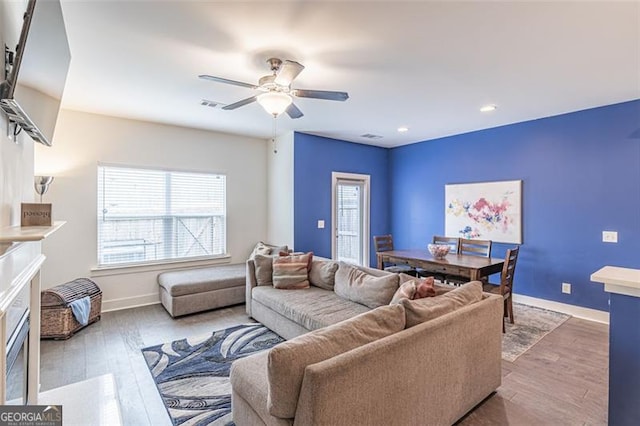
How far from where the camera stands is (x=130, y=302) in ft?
14.3

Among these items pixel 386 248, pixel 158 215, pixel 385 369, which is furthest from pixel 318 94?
pixel 158 215

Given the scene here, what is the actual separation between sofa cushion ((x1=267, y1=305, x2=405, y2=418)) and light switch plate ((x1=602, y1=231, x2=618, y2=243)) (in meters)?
3.81

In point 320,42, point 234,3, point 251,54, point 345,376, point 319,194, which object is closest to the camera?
point 345,376

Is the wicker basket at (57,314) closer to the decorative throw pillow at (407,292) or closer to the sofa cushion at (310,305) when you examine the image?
the sofa cushion at (310,305)

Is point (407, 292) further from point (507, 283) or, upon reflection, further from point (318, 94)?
point (507, 283)

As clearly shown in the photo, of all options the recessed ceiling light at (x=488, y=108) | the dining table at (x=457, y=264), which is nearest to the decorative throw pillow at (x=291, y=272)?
the dining table at (x=457, y=264)

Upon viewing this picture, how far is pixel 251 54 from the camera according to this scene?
2553mm

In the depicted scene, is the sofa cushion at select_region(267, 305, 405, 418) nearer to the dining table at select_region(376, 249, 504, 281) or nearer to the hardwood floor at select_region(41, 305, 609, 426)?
the hardwood floor at select_region(41, 305, 609, 426)

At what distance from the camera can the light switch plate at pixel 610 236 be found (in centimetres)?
380

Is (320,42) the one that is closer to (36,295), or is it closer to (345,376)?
(345,376)

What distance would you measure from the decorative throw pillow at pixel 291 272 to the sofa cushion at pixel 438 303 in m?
1.79

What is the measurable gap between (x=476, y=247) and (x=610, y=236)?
58.0 inches

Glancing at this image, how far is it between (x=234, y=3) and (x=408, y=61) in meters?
1.47

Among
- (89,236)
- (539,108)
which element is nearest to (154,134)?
(89,236)
